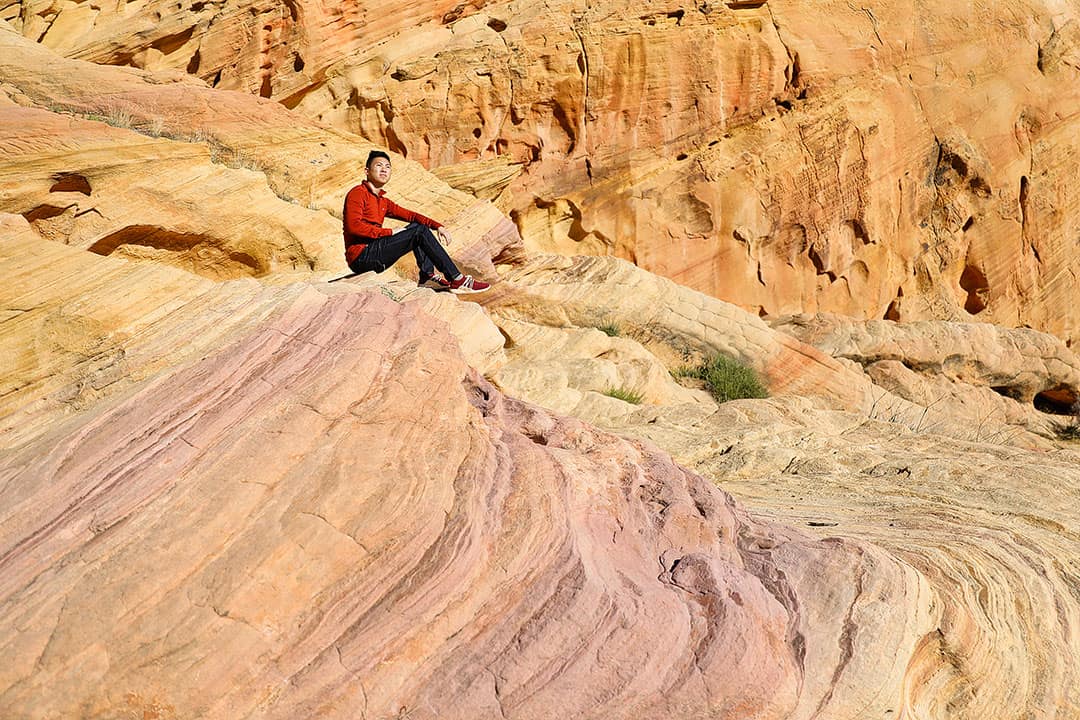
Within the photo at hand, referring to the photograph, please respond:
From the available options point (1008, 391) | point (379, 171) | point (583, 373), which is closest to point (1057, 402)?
point (1008, 391)

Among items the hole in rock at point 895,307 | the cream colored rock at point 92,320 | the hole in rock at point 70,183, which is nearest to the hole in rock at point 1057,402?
the hole in rock at point 895,307

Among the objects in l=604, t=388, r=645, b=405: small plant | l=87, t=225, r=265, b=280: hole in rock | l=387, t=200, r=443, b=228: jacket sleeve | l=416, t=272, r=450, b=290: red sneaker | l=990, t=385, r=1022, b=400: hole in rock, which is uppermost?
l=387, t=200, r=443, b=228: jacket sleeve

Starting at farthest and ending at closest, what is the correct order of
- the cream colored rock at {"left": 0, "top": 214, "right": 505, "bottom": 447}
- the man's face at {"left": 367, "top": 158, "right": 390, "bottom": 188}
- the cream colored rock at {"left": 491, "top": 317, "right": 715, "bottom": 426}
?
1. the cream colored rock at {"left": 491, "top": 317, "right": 715, "bottom": 426}
2. the man's face at {"left": 367, "top": 158, "right": 390, "bottom": 188}
3. the cream colored rock at {"left": 0, "top": 214, "right": 505, "bottom": 447}

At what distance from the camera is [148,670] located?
12.2 ft

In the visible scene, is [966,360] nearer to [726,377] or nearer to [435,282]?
[726,377]

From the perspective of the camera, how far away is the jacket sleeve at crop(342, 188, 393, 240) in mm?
8070

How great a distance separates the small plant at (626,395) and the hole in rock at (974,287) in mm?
12872

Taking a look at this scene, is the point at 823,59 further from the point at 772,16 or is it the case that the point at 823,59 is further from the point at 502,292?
the point at 502,292

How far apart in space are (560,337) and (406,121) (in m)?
6.36

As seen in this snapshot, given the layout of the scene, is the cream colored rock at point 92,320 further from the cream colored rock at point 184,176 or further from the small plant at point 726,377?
the small plant at point 726,377

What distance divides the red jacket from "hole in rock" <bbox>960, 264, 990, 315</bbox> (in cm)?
1609

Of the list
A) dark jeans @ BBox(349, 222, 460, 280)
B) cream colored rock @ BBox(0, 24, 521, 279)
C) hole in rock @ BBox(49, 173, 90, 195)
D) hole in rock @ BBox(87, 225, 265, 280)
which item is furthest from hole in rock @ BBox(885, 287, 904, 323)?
hole in rock @ BBox(49, 173, 90, 195)

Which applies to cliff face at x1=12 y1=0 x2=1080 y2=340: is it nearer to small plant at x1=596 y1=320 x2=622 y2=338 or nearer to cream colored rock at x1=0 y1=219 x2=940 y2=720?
small plant at x1=596 y1=320 x2=622 y2=338

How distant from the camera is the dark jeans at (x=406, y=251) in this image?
8234 millimetres
